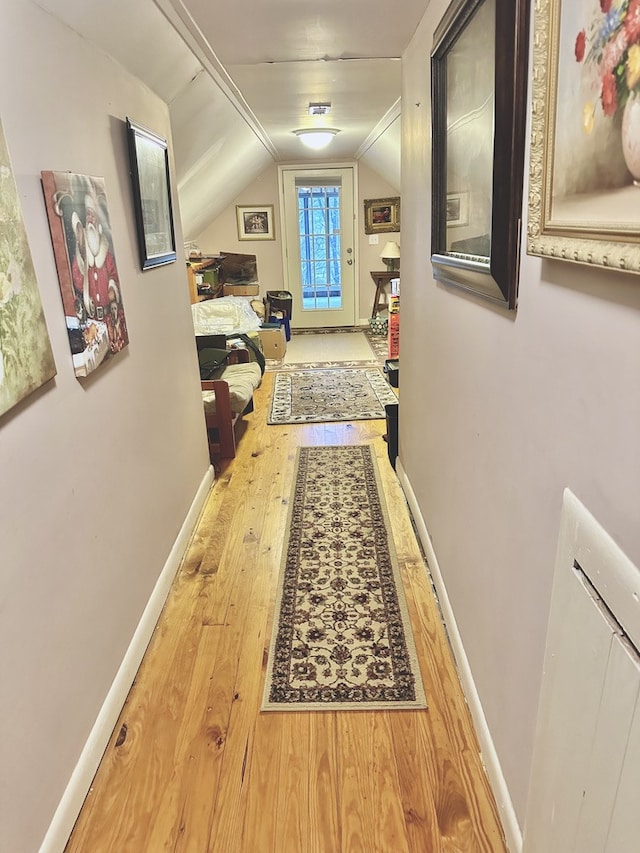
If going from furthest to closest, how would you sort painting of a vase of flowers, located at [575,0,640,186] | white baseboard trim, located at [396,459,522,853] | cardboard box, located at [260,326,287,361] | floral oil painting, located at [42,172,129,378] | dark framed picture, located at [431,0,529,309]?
1. cardboard box, located at [260,326,287,361]
2. floral oil painting, located at [42,172,129,378]
3. white baseboard trim, located at [396,459,522,853]
4. dark framed picture, located at [431,0,529,309]
5. painting of a vase of flowers, located at [575,0,640,186]

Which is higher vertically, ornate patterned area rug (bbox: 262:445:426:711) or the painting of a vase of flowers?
the painting of a vase of flowers

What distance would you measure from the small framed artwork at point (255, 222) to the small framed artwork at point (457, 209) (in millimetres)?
5746

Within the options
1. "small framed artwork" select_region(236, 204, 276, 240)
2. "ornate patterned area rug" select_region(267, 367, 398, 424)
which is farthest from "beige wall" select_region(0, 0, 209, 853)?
"small framed artwork" select_region(236, 204, 276, 240)

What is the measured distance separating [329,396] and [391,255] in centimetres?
295

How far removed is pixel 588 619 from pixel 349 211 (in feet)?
22.8

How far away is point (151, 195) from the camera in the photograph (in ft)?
7.04

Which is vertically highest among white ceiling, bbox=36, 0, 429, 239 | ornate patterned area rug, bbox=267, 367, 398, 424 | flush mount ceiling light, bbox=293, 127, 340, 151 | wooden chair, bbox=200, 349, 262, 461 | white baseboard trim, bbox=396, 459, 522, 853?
flush mount ceiling light, bbox=293, 127, 340, 151

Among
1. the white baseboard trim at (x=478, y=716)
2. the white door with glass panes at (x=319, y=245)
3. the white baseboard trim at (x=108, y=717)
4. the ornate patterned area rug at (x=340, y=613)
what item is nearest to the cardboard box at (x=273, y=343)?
the white door with glass panes at (x=319, y=245)

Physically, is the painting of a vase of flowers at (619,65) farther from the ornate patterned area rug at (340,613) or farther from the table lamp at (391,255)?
the table lamp at (391,255)

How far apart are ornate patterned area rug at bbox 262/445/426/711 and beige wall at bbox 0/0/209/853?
0.52 meters

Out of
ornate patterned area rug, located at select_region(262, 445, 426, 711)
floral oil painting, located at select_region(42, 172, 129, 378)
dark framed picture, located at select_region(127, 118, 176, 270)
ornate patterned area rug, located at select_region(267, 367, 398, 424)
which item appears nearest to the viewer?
floral oil painting, located at select_region(42, 172, 129, 378)

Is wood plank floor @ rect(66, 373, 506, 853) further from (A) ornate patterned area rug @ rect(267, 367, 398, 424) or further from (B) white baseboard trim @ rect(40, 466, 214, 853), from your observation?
(A) ornate patterned area rug @ rect(267, 367, 398, 424)

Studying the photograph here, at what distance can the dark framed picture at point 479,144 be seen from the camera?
107cm

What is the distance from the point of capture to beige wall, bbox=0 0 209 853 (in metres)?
1.15
